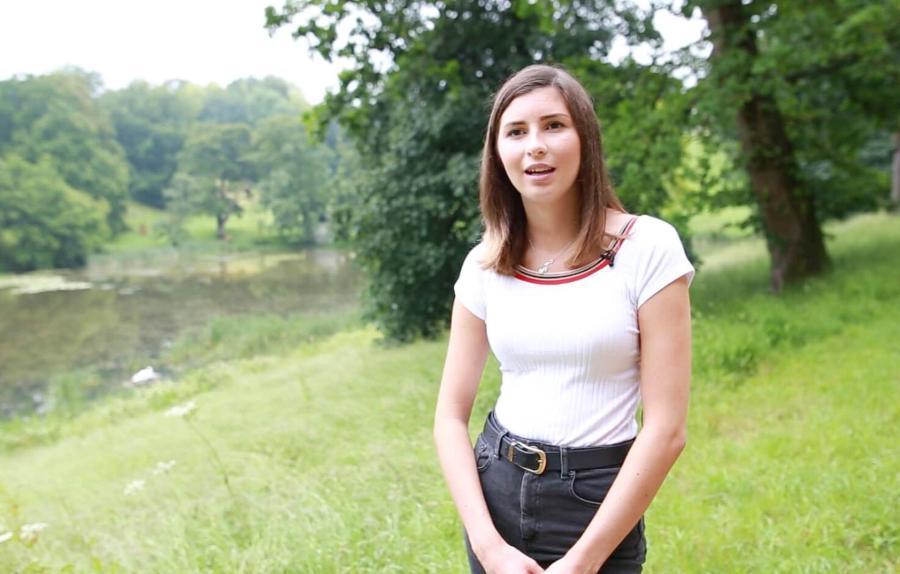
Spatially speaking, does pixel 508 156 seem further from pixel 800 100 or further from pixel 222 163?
pixel 222 163

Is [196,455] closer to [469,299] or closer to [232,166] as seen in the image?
[469,299]

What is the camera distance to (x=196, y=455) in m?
6.35

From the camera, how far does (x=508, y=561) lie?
152cm

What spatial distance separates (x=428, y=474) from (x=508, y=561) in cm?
269

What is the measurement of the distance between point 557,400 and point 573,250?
329 millimetres

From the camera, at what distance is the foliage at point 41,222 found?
133 ft

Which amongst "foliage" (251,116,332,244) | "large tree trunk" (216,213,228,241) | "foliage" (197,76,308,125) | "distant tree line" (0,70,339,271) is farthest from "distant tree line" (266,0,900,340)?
"foliage" (197,76,308,125)

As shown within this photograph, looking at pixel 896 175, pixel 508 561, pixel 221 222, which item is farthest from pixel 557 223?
pixel 221 222

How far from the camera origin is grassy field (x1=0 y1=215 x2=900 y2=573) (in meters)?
3.13

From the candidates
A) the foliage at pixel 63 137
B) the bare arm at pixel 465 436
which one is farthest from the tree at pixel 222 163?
the bare arm at pixel 465 436

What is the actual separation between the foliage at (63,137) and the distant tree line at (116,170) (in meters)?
0.08

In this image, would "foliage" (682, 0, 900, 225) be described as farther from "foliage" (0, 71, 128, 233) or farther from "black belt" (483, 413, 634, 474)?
"foliage" (0, 71, 128, 233)

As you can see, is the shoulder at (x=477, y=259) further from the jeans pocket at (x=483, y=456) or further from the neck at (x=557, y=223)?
the jeans pocket at (x=483, y=456)

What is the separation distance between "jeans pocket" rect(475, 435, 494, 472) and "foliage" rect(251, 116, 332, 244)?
4205cm
